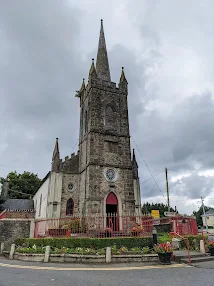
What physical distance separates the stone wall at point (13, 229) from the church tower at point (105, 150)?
209 inches

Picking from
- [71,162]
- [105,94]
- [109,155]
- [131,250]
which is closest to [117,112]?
[105,94]

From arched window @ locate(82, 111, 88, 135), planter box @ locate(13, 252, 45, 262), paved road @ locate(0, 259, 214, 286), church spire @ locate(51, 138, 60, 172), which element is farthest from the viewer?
arched window @ locate(82, 111, 88, 135)

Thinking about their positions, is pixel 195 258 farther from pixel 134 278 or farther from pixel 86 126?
pixel 86 126

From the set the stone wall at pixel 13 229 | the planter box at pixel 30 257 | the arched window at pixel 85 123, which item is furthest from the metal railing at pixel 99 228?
the arched window at pixel 85 123

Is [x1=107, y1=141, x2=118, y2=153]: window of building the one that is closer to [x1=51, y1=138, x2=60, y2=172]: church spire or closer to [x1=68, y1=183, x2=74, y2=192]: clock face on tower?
[x1=68, y1=183, x2=74, y2=192]: clock face on tower

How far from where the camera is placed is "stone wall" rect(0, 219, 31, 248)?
54.4ft

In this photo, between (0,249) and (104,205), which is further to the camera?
(104,205)

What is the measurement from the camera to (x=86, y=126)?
2536 cm

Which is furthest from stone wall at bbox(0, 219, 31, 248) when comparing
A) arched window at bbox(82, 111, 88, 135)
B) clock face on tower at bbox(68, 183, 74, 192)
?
arched window at bbox(82, 111, 88, 135)

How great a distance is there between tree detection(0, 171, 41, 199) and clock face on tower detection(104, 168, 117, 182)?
23236 millimetres

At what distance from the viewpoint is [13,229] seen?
55.3 feet

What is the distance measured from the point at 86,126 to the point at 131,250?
15.6 m

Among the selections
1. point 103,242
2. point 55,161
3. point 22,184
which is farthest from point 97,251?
point 22,184

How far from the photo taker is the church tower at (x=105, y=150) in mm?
21609
